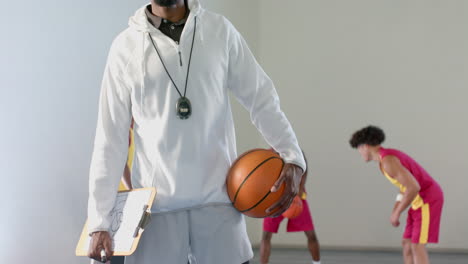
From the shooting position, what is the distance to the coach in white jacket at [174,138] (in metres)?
2.03

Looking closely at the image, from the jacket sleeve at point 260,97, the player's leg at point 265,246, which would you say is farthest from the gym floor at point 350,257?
the jacket sleeve at point 260,97

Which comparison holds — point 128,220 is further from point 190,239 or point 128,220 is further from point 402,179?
point 402,179

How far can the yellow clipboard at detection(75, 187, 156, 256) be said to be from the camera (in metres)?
1.97

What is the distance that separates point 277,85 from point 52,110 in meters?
4.74

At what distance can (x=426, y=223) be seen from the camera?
5.54 meters

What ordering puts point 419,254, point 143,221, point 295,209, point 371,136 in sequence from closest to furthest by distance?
point 143,221
point 419,254
point 371,136
point 295,209

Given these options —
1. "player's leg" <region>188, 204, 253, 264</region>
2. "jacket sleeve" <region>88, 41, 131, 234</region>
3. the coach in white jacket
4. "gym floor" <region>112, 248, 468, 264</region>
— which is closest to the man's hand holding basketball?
the coach in white jacket

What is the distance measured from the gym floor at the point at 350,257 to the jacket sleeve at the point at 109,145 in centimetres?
527

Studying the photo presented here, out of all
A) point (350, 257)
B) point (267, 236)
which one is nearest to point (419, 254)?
point (267, 236)

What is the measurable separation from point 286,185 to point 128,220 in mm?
519

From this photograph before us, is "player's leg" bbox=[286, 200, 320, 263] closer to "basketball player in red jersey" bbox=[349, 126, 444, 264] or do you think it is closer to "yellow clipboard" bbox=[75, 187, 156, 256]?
"basketball player in red jersey" bbox=[349, 126, 444, 264]

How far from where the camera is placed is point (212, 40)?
2123mm

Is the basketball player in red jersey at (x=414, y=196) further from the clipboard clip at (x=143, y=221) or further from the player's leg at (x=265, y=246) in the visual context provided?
the clipboard clip at (x=143, y=221)

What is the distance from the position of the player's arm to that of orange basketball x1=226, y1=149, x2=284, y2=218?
11.3 feet
